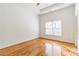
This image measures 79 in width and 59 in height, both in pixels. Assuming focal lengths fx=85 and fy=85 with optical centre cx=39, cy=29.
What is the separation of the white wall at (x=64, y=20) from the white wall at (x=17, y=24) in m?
0.15

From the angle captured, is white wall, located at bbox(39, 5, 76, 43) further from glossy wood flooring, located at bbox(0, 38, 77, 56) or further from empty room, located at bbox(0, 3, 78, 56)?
glossy wood flooring, located at bbox(0, 38, 77, 56)

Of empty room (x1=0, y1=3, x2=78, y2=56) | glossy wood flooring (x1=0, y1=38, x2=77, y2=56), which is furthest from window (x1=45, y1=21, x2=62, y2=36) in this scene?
glossy wood flooring (x1=0, y1=38, x2=77, y2=56)

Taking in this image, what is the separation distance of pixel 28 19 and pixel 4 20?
870mm

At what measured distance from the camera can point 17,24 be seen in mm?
2242

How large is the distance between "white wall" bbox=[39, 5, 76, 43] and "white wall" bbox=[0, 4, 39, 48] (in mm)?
153

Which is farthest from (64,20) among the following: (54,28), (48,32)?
(48,32)

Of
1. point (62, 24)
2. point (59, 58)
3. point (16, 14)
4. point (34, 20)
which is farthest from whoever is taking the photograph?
point (16, 14)

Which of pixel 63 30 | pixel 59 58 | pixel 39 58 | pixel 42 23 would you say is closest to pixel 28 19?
pixel 42 23

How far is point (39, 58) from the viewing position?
4.23 ft

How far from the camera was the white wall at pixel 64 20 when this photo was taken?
5.77 feet

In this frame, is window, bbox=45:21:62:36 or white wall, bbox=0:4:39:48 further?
white wall, bbox=0:4:39:48

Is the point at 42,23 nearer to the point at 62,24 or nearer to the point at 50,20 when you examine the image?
the point at 50,20

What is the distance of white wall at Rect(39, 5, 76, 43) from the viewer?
1760mm

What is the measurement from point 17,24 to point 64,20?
1.20 m
